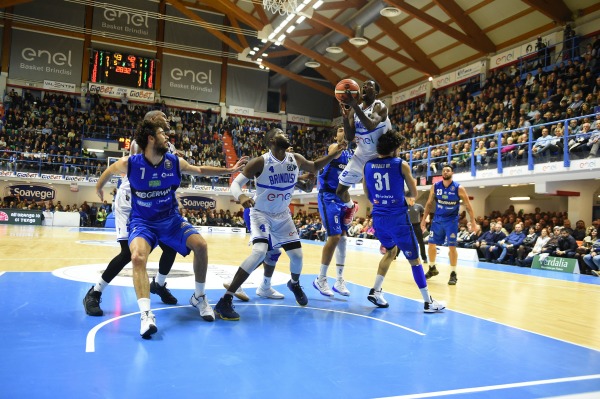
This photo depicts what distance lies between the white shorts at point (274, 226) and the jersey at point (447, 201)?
12.1 feet

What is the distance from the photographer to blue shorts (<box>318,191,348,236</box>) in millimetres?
5805

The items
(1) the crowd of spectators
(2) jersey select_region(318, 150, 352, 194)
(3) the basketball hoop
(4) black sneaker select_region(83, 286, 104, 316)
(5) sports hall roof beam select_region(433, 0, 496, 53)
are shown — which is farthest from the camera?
(5) sports hall roof beam select_region(433, 0, 496, 53)

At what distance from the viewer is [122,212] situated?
4.78 m

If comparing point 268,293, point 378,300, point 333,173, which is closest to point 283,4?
point 333,173

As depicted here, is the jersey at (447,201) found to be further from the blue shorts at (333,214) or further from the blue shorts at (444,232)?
the blue shorts at (333,214)

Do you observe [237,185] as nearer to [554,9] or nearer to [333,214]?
[333,214]

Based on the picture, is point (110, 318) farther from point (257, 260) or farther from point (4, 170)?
point (4, 170)

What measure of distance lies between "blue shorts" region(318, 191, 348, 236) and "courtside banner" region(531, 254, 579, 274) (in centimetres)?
785

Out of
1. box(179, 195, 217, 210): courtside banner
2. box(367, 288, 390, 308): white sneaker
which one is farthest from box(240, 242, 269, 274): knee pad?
box(179, 195, 217, 210): courtside banner

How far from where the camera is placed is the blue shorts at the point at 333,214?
19.0ft

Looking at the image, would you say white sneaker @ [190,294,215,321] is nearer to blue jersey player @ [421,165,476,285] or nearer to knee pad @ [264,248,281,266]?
knee pad @ [264,248,281,266]

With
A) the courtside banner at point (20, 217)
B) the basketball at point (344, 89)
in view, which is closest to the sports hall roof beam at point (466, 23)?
the basketball at point (344, 89)

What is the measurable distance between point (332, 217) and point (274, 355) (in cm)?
280

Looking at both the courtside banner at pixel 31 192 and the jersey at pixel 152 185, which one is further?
the courtside banner at pixel 31 192
